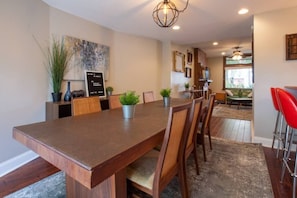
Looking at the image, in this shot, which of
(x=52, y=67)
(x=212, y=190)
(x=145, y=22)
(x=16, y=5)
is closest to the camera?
(x=212, y=190)

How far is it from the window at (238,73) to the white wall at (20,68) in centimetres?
914

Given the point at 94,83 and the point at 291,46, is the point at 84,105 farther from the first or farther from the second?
the point at 291,46

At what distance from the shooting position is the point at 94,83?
3.55m

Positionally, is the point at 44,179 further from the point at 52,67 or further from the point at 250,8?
the point at 250,8

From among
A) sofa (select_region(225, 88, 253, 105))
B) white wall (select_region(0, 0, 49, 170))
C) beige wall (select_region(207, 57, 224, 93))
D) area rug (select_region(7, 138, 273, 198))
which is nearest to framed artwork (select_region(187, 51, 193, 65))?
sofa (select_region(225, 88, 253, 105))

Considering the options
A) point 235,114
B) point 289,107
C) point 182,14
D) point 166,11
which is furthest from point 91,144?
point 235,114

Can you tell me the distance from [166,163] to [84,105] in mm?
1334

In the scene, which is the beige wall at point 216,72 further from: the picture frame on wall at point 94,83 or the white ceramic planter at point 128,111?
the white ceramic planter at point 128,111

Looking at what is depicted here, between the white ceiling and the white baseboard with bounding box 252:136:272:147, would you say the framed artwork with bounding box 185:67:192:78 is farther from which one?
the white baseboard with bounding box 252:136:272:147

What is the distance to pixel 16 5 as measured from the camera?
2346 millimetres

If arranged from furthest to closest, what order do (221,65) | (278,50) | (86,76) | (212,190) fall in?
(221,65), (86,76), (278,50), (212,190)

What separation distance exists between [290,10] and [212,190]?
10.3 feet

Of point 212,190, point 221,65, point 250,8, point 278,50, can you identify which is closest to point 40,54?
point 212,190

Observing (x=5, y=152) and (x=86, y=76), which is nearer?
(x=5, y=152)
